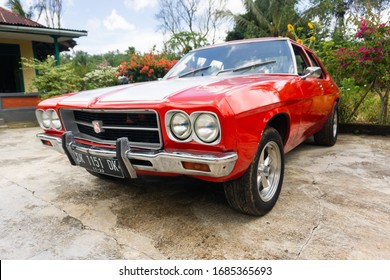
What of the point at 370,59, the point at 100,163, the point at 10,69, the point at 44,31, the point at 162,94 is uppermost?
the point at 44,31

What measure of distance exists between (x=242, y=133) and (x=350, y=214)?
→ 3.95 ft

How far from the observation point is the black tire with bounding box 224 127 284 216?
1.98m

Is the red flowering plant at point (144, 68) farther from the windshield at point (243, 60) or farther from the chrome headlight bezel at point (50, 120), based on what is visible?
the chrome headlight bezel at point (50, 120)

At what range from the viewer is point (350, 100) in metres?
5.82

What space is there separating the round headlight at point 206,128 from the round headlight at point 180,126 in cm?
6

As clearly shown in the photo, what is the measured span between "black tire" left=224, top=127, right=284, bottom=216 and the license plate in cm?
79

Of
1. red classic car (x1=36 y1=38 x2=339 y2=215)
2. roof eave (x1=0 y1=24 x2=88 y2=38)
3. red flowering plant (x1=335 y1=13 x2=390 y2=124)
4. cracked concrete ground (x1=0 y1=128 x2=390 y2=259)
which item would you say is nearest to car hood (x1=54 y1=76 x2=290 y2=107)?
red classic car (x1=36 y1=38 x2=339 y2=215)

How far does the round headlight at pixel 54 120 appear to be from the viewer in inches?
102

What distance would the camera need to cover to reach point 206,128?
172 cm

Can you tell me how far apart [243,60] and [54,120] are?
1.91 m

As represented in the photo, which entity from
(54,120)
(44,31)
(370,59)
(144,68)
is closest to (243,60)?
(54,120)

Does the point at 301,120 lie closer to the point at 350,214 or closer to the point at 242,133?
the point at 350,214

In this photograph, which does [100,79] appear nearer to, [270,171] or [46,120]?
[46,120]

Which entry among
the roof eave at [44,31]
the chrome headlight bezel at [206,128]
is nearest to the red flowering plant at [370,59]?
the chrome headlight bezel at [206,128]
